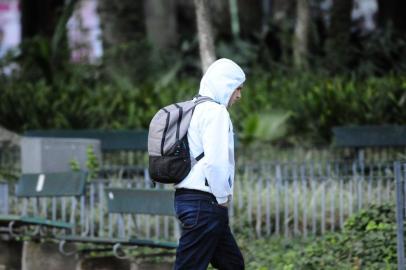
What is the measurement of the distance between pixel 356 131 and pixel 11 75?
743cm

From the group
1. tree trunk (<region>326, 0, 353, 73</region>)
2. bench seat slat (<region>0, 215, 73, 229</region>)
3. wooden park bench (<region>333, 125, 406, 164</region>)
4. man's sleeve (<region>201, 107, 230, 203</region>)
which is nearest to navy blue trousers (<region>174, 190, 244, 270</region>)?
man's sleeve (<region>201, 107, 230, 203</region>)

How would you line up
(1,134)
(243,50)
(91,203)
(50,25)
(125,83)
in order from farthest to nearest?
1. (50,25)
2. (243,50)
3. (125,83)
4. (1,134)
5. (91,203)

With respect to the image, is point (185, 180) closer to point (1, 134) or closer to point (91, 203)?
point (91, 203)

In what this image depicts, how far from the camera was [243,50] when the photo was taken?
21.5 metres

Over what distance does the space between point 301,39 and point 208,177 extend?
12.8 meters

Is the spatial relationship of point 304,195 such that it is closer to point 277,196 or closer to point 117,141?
point 277,196

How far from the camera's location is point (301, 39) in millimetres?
19203

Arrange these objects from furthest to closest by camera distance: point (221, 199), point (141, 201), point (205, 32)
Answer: point (205, 32) < point (141, 201) < point (221, 199)

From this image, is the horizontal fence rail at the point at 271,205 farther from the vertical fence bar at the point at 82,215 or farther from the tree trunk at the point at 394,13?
the tree trunk at the point at 394,13

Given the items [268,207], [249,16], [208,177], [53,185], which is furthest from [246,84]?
[208,177]

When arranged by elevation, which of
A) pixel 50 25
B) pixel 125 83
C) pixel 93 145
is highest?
pixel 50 25

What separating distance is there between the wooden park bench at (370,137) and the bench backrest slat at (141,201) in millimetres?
4248

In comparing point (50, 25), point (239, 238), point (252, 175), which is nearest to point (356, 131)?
point (252, 175)

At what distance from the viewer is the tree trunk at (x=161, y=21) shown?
23.5m
